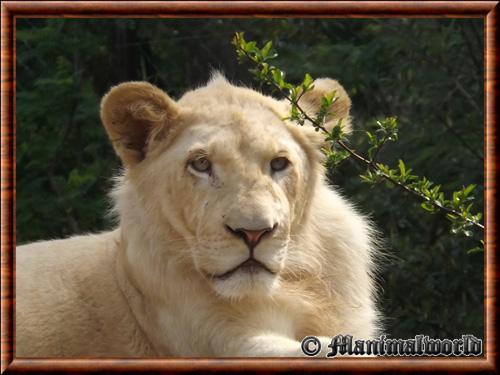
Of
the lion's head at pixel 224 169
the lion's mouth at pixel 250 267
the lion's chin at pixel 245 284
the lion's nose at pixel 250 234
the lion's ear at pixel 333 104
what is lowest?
the lion's chin at pixel 245 284

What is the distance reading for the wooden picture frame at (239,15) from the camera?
4195mm

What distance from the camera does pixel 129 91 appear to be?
15.1ft

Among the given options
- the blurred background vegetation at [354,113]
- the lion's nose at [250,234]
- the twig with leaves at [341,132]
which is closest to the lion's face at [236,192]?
the lion's nose at [250,234]

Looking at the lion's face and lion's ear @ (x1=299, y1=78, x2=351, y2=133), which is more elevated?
lion's ear @ (x1=299, y1=78, x2=351, y2=133)

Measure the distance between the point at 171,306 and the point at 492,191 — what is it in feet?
4.46

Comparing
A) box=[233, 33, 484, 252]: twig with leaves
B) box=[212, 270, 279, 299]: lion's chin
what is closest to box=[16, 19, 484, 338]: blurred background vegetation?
box=[233, 33, 484, 252]: twig with leaves

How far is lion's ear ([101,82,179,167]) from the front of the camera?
15.1 ft

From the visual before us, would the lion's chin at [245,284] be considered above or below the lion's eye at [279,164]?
below

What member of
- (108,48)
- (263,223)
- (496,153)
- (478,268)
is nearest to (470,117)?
(478,268)

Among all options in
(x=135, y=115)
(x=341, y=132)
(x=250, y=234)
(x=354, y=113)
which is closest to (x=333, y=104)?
(x=341, y=132)

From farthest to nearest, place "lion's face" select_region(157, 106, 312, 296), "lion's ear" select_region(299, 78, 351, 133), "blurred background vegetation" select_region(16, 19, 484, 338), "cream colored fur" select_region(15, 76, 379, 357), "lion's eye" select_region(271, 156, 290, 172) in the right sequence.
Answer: "blurred background vegetation" select_region(16, 19, 484, 338), "lion's ear" select_region(299, 78, 351, 133), "lion's eye" select_region(271, 156, 290, 172), "cream colored fur" select_region(15, 76, 379, 357), "lion's face" select_region(157, 106, 312, 296)

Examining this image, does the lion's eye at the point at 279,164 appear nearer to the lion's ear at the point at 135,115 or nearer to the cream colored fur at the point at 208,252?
the cream colored fur at the point at 208,252

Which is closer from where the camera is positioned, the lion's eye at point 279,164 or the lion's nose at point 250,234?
the lion's nose at point 250,234

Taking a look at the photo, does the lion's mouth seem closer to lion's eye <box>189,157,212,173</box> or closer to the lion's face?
the lion's face
